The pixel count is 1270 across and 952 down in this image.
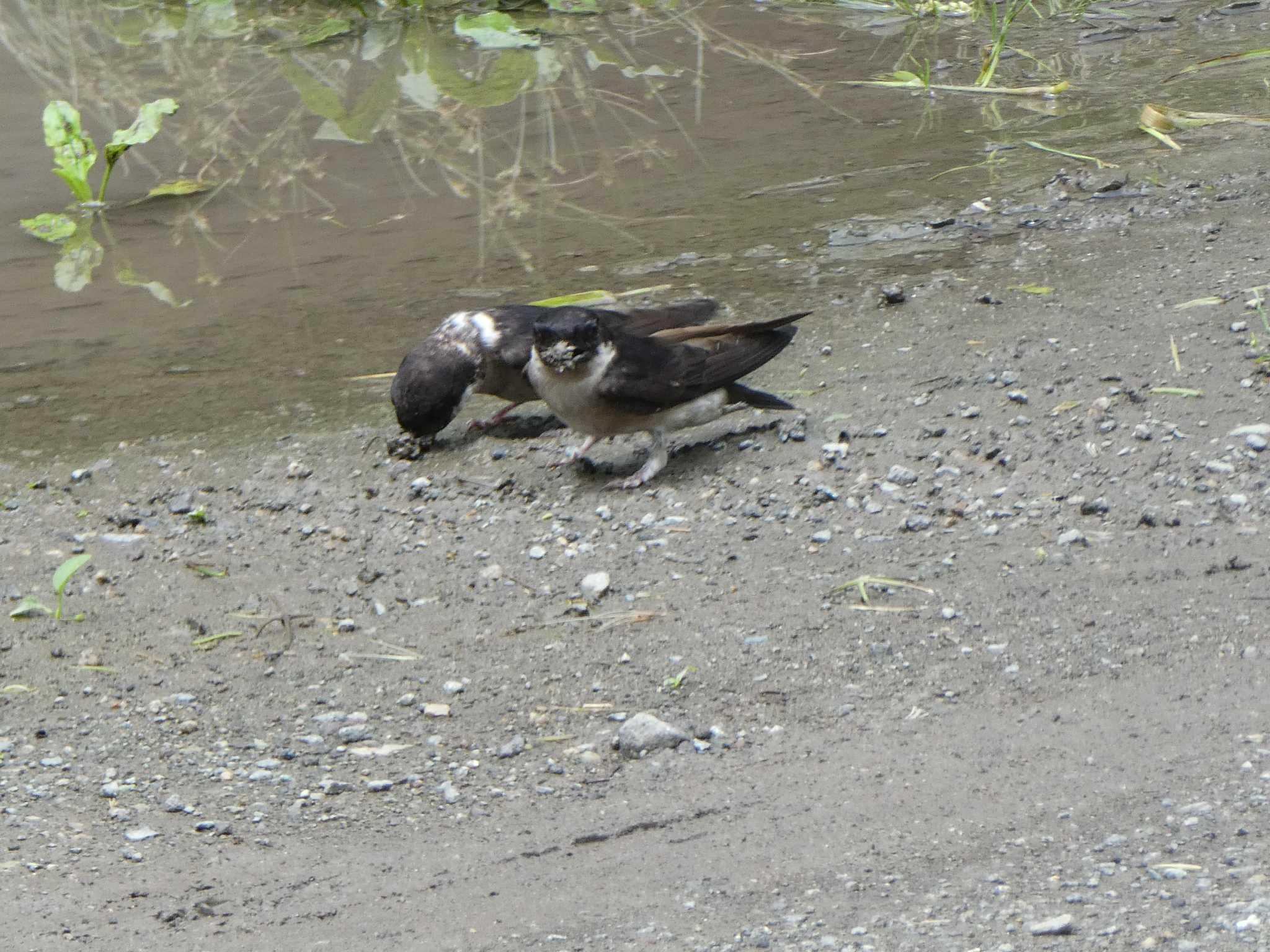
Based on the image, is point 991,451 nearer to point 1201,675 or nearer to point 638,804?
point 1201,675

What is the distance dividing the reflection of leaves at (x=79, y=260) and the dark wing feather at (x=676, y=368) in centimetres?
341

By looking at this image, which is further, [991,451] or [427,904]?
[991,451]

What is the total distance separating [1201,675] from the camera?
3.22 m

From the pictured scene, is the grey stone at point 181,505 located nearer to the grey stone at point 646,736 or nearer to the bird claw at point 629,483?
the bird claw at point 629,483

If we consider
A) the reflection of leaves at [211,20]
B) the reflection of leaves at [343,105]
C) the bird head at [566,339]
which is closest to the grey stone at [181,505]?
the bird head at [566,339]

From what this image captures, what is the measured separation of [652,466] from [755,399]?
430 millimetres

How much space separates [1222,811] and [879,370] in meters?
2.94

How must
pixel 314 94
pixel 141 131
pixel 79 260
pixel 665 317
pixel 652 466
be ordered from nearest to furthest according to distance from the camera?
pixel 652 466, pixel 665 317, pixel 79 260, pixel 141 131, pixel 314 94

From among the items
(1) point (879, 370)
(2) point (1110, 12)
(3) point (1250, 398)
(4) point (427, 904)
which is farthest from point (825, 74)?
(4) point (427, 904)

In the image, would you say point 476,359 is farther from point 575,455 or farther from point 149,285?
point 149,285

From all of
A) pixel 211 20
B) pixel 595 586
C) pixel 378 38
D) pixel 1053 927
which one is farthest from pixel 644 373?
pixel 211 20

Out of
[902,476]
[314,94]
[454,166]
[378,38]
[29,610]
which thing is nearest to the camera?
[29,610]

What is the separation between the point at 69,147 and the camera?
7.93m

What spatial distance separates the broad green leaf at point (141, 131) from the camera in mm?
7934
